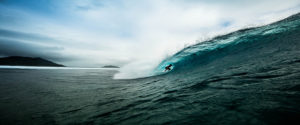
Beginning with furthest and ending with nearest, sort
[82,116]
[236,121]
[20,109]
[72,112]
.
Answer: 1. [20,109]
2. [72,112]
3. [82,116]
4. [236,121]

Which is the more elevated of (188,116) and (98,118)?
(188,116)

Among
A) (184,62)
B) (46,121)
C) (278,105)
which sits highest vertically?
(184,62)

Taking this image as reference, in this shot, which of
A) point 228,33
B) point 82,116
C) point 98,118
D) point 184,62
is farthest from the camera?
point 228,33

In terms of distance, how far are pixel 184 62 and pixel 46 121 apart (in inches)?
282

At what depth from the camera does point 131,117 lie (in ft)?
5.43

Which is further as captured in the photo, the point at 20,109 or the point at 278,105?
the point at 20,109

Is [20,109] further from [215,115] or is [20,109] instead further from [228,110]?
[228,110]

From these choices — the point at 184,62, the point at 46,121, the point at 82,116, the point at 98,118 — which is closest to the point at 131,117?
the point at 98,118

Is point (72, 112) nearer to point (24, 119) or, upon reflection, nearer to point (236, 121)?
point (24, 119)

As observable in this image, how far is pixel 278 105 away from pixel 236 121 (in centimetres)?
56

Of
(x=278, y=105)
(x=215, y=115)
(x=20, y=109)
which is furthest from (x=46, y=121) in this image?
(x=278, y=105)

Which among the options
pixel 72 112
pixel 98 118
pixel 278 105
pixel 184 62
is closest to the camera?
pixel 278 105

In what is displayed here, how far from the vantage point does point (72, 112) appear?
211 cm

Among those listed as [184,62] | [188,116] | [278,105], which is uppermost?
[184,62]
